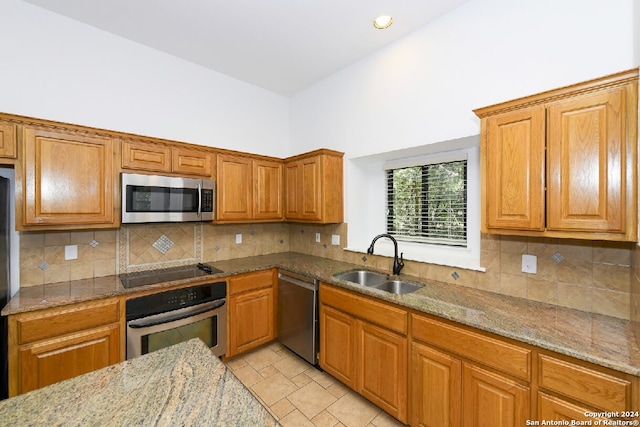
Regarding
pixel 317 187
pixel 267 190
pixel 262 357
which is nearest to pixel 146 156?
pixel 267 190

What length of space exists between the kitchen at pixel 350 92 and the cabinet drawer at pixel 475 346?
2.07ft

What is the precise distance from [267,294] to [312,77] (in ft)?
8.24

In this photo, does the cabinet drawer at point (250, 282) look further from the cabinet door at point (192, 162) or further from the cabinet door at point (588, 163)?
the cabinet door at point (588, 163)

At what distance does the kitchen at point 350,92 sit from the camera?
166cm

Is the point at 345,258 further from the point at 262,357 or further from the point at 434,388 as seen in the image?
the point at 434,388

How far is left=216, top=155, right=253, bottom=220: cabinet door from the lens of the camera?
2.80m

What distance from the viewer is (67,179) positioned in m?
2.02

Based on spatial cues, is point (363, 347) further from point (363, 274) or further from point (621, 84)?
point (621, 84)

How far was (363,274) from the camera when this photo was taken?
8.74 ft

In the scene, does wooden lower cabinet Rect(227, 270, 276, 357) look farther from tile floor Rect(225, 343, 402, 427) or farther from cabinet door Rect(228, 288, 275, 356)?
tile floor Rect(225, 343, 402, 427)

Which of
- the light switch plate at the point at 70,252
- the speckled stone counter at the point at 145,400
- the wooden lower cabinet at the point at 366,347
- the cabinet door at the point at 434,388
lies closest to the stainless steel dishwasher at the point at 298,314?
the wooden lower cabinet at the point at 366,347

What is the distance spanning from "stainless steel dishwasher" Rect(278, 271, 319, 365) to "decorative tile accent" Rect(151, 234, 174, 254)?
3.77 feet

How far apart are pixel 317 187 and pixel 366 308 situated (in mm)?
1360

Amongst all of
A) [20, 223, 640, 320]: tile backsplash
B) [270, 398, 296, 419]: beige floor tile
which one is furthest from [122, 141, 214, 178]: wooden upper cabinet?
[270, 398, 296, 419]: beige floor tile
